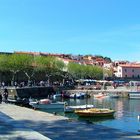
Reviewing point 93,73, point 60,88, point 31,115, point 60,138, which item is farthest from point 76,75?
point 60,138

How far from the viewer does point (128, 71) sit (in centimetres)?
19412

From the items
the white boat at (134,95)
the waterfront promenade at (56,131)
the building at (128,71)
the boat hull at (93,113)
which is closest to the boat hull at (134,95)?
the white boat at (134,95)

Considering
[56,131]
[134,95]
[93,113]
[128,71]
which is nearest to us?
[56,131]

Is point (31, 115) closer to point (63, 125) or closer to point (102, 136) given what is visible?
point (63, 125)

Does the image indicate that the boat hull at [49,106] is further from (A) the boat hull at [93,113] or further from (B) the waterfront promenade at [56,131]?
(B) the waterfront promenade at [56,131]

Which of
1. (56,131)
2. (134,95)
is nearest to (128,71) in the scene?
(134,95)

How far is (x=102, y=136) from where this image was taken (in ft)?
60.0

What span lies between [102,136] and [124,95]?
74609 millimetres

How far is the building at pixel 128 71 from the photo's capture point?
191962mm

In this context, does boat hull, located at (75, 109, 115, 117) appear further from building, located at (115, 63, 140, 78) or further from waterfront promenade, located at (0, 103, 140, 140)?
building, located at (115, 63, 140, 78)

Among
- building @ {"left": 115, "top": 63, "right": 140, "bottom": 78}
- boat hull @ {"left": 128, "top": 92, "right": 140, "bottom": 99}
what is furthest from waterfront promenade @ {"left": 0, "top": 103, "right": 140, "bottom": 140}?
building @ {"left": 115, "top": 63, "right": 140, "bottom": 78}

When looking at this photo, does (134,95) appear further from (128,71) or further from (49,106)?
(128,71)

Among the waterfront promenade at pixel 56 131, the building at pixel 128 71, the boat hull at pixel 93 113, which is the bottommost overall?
the boat hull at pixel 93 113

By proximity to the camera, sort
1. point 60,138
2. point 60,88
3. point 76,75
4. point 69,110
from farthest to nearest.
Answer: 1. point 76,75
2. point 60,88
3. point 69,110
4. point 60,138
